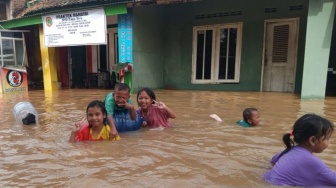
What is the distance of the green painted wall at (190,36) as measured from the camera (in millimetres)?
10180

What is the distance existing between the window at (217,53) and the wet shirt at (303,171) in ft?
28.9

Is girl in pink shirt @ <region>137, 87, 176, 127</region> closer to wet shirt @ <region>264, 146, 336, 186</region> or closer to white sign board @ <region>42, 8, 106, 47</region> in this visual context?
wet shirt @ <region>264, 146, 336, 186</region>

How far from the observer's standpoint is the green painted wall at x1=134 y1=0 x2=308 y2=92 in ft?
33.4

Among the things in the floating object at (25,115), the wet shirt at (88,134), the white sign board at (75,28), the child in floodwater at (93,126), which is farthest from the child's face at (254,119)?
the white sign board at (75,28)

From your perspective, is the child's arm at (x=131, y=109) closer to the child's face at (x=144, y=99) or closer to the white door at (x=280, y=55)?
the child's face at (x=144, y=99)

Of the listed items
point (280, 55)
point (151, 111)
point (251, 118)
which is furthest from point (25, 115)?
point (280, 55)

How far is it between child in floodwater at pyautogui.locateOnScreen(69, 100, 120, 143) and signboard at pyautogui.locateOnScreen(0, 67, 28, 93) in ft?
29.7

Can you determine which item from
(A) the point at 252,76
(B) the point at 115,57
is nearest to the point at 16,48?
(B) the point at 115,57

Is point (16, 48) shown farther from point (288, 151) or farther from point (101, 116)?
point (288, 151)

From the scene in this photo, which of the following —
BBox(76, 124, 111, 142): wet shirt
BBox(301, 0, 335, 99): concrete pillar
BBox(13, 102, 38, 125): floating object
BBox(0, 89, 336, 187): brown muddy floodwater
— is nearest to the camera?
BBox(0, 89, 336, 187): brown muddy floodwater

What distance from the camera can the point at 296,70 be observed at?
9.98m

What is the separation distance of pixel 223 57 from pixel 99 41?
4575mm

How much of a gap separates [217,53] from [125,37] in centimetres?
350

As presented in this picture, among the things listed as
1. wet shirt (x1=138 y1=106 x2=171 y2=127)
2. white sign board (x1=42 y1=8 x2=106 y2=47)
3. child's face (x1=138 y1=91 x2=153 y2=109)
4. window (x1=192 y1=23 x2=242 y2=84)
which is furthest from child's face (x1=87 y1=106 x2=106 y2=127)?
window (x1=192 y1=23 x2=242 y2=84)
